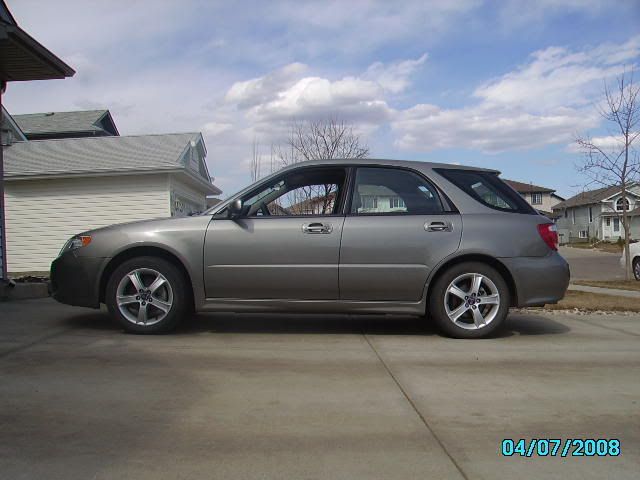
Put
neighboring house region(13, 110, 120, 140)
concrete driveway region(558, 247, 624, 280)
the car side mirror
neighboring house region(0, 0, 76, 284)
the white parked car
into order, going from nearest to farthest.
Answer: the car side mirror, neighboring house region(0, 0, 76, 284), the white parked car, concrete driveway region(558, 247, 624, 280), neighboring house region(13, 110, 120, 140)

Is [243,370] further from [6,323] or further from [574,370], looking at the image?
[6,323]

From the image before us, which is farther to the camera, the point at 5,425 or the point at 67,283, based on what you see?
the point at 67,283

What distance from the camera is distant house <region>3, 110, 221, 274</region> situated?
1609 centimetres

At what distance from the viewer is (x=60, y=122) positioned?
28.0m

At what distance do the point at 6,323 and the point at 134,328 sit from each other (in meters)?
1.56

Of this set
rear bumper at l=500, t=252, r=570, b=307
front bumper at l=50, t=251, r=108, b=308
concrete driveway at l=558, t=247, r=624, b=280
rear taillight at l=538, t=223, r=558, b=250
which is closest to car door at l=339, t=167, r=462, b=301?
rear bumper at l=500, t=252, r=570, b=307

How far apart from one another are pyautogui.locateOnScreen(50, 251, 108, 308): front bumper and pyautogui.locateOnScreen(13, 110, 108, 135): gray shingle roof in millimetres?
23325

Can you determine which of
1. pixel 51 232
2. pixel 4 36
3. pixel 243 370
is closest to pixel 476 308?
pixel 243 370

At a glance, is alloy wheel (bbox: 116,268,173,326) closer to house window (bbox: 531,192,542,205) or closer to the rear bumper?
the rear bumper

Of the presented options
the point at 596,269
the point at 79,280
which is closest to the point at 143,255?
the point at 79,280

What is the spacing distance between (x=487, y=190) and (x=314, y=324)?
7.72 feet

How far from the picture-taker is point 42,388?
3707mm

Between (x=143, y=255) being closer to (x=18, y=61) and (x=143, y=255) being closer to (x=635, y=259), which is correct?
(x=18, y=61)

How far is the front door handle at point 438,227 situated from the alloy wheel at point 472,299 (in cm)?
47
